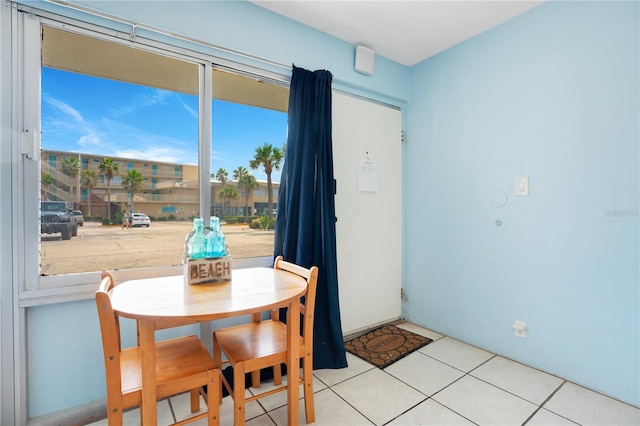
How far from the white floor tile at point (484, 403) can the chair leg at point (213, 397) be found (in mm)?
1242

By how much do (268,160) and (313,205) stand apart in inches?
19.1

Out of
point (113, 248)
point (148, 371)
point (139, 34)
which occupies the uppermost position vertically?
point (139, 34)

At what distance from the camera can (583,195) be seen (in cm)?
185

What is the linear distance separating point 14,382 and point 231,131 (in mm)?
1717

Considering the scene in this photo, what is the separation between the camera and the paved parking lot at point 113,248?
1545mm

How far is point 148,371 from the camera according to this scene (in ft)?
3.58

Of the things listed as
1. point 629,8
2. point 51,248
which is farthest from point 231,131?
point 629,8

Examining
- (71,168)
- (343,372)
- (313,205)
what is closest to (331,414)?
(343,372)

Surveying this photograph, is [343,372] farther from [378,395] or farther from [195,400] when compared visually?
[195,400]

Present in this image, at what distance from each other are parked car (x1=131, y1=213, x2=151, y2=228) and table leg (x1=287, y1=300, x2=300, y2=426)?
1.03m

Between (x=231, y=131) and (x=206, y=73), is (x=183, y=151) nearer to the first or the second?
(x=231, y=131)

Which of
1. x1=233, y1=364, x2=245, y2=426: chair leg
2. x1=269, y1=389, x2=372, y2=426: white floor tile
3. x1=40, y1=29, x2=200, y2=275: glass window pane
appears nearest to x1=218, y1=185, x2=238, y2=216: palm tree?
x1=40, y1=29, x2=200, y2=275: glass window pane

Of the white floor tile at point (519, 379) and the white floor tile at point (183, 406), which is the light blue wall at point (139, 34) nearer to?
the white floor tile at point (183, 406)

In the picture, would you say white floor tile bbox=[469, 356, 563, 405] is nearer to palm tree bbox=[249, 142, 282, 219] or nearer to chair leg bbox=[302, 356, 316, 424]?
chair leg bbox=[302, 356, 316, 424]
